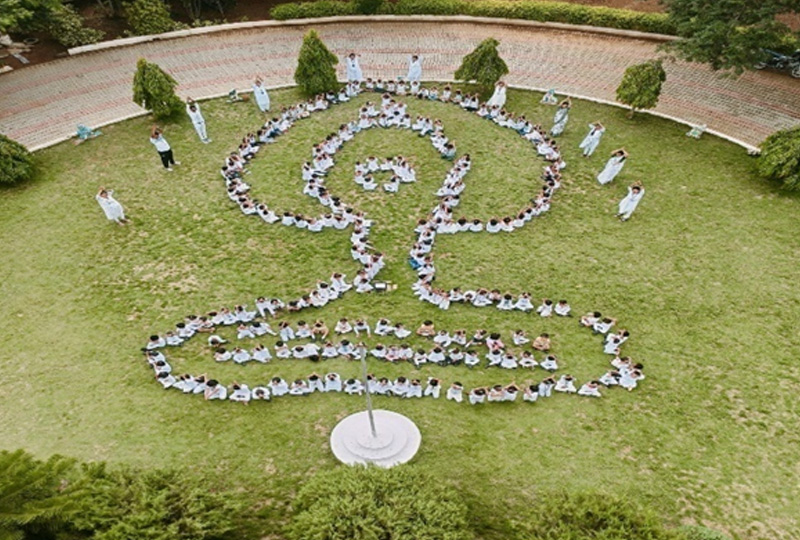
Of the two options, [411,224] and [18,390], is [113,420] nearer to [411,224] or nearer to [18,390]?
[18,390]

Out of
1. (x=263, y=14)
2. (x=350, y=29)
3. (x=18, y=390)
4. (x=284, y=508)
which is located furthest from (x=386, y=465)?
(x=263, y=14)

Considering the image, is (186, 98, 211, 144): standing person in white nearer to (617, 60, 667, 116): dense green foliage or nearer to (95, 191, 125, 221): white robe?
(95, 191, 125, 221): white robe

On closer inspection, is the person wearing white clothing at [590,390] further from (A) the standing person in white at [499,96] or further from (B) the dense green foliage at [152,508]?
(A) the standing person in white at [499,96]

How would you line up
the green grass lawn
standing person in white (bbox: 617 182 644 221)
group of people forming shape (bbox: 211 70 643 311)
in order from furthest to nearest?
standing person in white (bbox: 617 182 644 221) < group of people forming shape (bbox: 211 70 643 311) < the green grass lawn

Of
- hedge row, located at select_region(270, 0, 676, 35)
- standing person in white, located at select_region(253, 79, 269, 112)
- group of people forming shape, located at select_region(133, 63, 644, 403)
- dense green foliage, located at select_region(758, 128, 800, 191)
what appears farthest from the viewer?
hedge row, located at select_region(270, 0, 676, 35)

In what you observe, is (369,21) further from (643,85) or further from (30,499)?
(30,499)

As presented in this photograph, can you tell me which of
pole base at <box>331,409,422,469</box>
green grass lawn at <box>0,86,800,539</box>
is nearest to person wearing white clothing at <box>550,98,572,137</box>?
green grass lawn at <box>0,86,800,539</box>

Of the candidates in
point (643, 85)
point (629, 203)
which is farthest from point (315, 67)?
point (629, 203)
